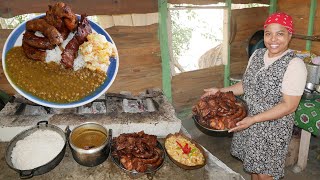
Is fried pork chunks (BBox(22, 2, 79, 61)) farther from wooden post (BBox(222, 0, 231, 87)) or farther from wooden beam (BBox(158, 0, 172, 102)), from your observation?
wooden post (BBox(222, 0, 231, 87))

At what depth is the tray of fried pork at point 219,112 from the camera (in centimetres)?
326

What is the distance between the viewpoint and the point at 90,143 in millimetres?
3248

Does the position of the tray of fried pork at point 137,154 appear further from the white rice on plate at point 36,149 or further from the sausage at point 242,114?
the sausage at point 242,114

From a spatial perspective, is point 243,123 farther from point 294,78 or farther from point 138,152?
point 138,152

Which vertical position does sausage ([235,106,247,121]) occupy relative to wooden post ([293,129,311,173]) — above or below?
above

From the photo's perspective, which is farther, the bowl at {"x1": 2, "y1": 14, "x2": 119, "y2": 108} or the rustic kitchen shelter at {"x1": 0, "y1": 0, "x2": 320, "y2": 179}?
the rustic kitchen shelter at {"x1": 0, "y1": 0, "x2": 320, "y2": 179}

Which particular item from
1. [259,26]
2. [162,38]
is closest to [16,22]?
[162,38]

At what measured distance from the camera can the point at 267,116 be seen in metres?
3.27

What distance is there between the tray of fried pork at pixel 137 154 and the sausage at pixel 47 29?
4.66ft

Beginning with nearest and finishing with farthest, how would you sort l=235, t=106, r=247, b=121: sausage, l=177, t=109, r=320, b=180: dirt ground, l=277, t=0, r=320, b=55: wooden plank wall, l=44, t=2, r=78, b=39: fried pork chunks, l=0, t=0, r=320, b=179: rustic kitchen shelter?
l=44, t=2, r=78, b=39: fried pork chunks → l=235, t=106, r=247, b=121: sausage → l=0, t=0, r=320, b=179: rustic kitchen shelter → l=177, t=109, r=320, b=180: dirt ground → l=277, t=0, r=320, b=55: wooden plank wall

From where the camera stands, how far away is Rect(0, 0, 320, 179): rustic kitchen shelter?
4871 millimetres

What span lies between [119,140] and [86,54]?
115 centimetres

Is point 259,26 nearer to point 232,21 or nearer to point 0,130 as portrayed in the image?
point 232,21

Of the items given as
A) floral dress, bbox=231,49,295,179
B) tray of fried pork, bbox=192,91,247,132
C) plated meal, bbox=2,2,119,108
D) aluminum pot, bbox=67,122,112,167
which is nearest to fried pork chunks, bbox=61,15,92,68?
plated meal, bbox=2,2,119,108
